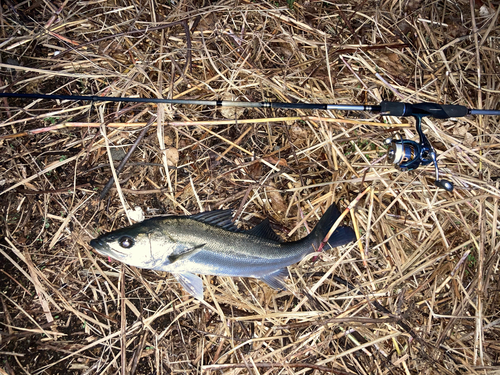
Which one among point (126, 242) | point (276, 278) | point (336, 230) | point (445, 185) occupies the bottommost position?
point (276, 278)

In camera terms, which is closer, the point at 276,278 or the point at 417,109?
the point at 417,109

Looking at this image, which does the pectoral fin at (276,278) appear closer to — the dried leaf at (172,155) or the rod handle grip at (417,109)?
the dried leaf at (172,155)

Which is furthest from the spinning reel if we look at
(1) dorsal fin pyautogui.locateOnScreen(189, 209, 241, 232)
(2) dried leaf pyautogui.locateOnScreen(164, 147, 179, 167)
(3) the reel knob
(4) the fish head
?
(4) the fish head

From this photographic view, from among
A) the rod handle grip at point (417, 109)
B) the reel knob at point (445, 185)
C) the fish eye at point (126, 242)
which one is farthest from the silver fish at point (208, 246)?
the rod handle grip at point (417, 109)

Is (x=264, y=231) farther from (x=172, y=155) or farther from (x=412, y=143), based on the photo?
(x=412, y=143)

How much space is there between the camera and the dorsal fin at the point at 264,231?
119 inches

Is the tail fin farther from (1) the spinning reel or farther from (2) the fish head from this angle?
(2) the fish head

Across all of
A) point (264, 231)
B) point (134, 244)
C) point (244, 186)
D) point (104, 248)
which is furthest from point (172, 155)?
point (264, 231)

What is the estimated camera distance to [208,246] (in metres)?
2.86

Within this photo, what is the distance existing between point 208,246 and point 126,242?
717 millimetres

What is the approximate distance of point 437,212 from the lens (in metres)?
3.46

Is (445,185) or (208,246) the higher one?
(445,185)

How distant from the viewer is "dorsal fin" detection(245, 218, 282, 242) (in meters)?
3.03

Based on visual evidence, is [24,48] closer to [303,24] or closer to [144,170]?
[144,170]
